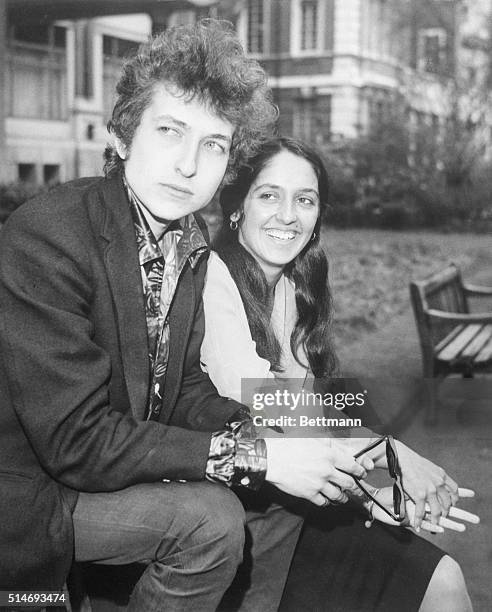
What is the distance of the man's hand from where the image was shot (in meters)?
1.23

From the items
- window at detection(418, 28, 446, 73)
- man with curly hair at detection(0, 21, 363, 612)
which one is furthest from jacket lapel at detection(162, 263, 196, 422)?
window at detection(418, 28, 446, 73)

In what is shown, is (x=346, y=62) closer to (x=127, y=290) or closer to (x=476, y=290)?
(x=127, y=290)

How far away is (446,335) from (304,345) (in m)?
1.20

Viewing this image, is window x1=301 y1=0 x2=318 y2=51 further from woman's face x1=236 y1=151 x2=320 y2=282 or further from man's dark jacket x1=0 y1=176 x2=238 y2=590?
man's dark jacket x1=0 y1=176 x2=238 y2=590

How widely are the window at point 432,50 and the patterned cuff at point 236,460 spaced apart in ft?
4.79

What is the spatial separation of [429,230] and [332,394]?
994 millimetres

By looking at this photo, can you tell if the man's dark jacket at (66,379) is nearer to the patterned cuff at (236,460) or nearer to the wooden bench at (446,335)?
the patterned cuff at (236,460)

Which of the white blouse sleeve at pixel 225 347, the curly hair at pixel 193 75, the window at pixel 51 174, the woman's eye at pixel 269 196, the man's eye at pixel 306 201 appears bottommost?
the white blouse sleeve at pixel 225 347

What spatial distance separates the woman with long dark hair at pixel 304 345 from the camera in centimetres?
145

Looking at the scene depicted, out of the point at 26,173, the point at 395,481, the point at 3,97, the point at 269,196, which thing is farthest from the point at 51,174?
the point at 395,481

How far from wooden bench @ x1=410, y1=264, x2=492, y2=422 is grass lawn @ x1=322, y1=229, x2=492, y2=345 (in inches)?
2.9

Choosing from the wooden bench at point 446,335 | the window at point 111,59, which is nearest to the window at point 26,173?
the window at point 111,59

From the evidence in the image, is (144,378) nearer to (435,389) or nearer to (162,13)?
(162,13)

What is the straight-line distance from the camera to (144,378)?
1264 mm
